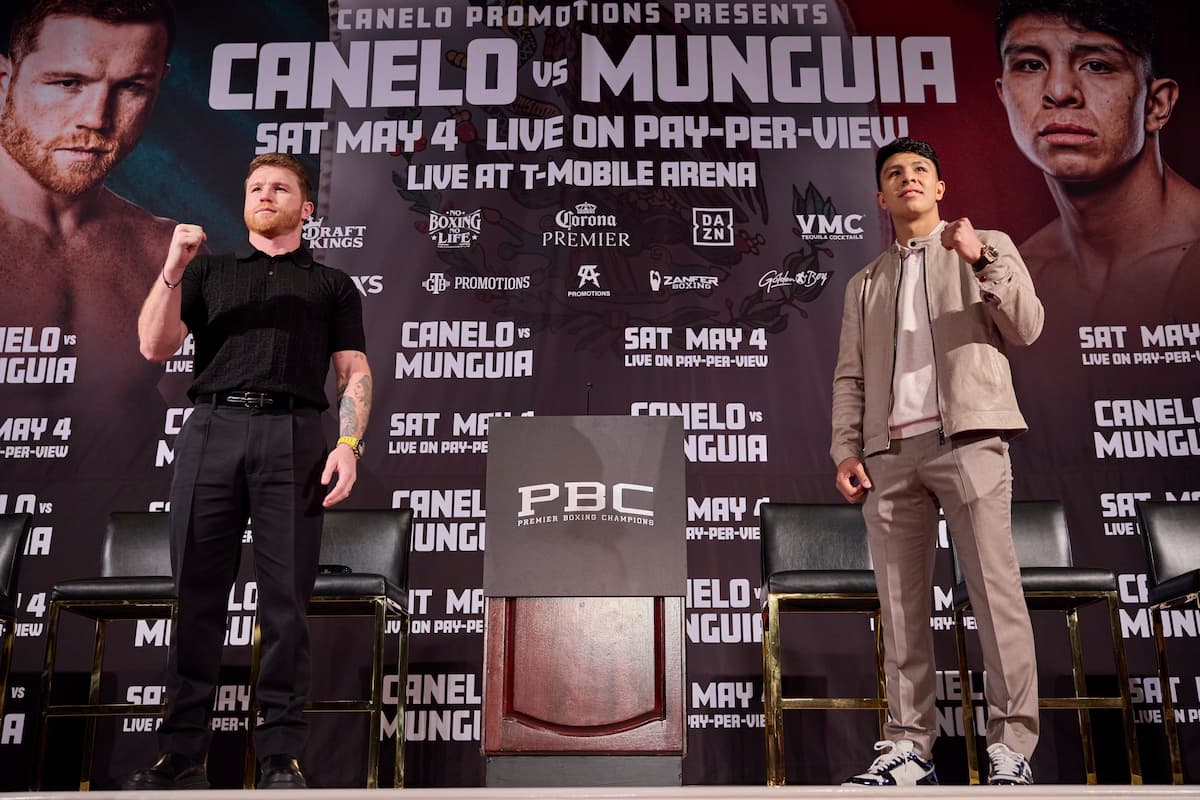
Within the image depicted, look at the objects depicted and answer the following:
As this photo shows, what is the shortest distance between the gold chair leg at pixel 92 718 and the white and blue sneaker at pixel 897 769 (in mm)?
2613

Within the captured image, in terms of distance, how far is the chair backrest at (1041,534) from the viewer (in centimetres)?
402

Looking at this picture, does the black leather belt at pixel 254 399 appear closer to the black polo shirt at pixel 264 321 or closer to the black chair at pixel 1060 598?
the black polo shirt at pixel 264 321

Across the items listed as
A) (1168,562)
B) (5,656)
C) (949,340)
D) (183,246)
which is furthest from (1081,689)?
(5,656)

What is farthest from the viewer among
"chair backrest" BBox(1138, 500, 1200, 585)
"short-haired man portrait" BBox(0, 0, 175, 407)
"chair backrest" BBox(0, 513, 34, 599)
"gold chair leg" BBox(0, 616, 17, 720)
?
"short-haired man portrait" BBox(0, 0, 175, 407)

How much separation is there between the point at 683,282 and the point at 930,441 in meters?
2.06

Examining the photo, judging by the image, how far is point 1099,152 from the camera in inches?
189

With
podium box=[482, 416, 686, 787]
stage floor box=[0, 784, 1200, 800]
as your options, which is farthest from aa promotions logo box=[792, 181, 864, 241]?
stage floor box=[0, 784, 1200, 800]

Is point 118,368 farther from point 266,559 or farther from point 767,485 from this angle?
point 767,485

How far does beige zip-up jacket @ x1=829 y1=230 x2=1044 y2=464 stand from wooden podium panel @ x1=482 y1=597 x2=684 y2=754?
70cm

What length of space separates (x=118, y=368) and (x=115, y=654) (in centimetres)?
115

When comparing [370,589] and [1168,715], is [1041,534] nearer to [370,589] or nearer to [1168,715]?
[1168,715]

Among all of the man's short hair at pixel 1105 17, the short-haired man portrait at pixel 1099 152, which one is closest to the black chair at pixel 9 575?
the short-haired man portrait at pixel 1099 152

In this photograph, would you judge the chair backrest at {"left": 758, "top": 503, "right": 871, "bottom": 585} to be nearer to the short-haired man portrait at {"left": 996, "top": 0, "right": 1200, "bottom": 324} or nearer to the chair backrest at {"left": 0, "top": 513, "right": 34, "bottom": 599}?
the short-haired man portrait at {"left": 996, "top": 0, "right": 1200, "bottom": 324}

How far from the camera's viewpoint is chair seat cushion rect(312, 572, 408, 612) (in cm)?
360
